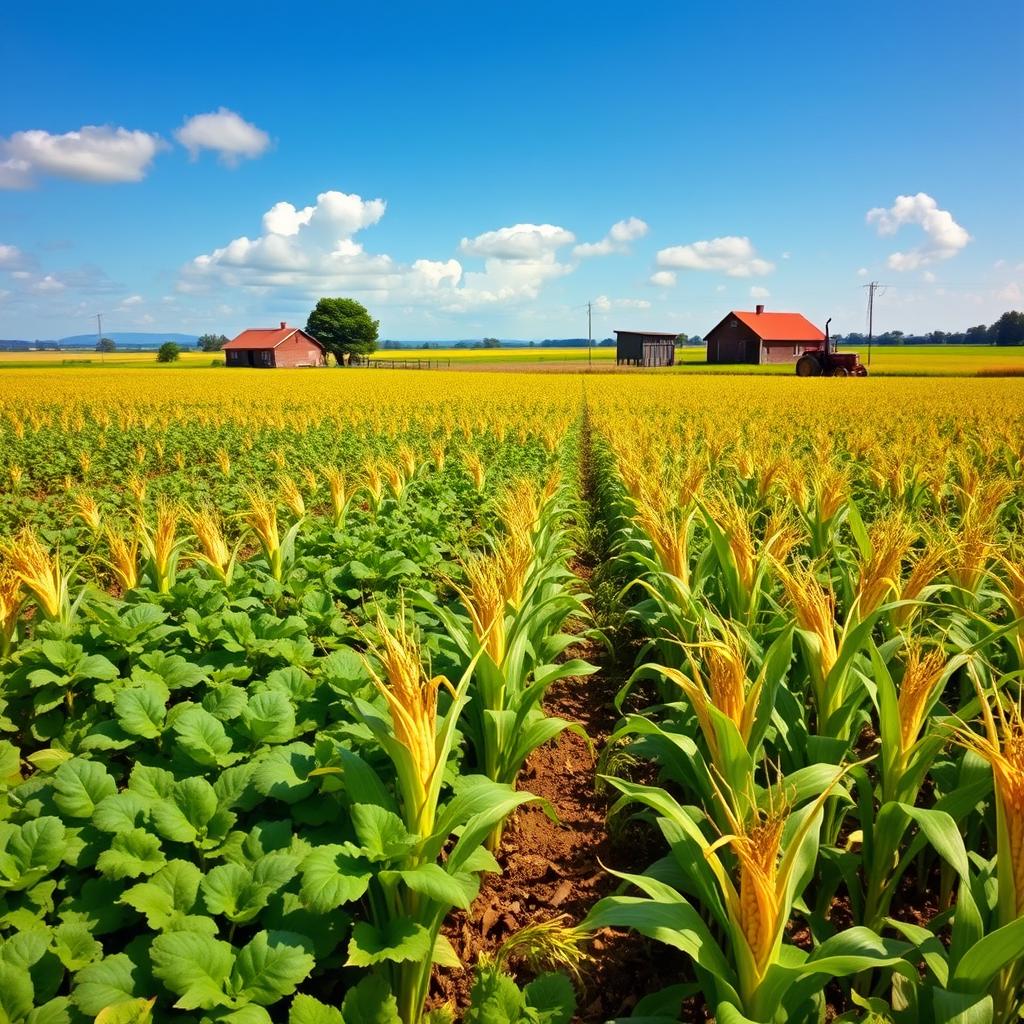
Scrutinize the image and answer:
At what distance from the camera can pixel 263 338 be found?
7369 cm

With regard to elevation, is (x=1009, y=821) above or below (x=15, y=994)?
above

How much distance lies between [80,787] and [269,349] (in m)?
75.1

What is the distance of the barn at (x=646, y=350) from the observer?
67.9m

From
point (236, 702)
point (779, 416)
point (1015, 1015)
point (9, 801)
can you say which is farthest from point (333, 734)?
point (779, 416)

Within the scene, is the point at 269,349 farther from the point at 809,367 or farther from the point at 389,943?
the point at 389,943

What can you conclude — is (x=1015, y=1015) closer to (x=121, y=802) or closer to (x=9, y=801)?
(x=121, y=802)

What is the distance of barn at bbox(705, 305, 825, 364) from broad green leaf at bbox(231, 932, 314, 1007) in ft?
217

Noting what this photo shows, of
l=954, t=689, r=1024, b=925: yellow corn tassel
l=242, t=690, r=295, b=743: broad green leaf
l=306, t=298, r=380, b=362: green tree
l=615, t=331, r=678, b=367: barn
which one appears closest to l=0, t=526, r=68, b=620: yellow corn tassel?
l=242, t=690, r=295, b=743: broad green leaf

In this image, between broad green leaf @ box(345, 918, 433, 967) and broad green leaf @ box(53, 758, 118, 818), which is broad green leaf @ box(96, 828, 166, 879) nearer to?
broad green leaf @ box(53, 758, 118, 818)

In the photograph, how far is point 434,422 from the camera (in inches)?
712

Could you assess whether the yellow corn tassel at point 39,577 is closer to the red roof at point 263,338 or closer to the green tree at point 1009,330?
the red roof at point 263,338

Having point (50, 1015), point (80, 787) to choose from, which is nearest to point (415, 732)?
point (50, 1015)

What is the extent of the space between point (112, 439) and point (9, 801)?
577 inches

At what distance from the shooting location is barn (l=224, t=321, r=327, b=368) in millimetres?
71312
